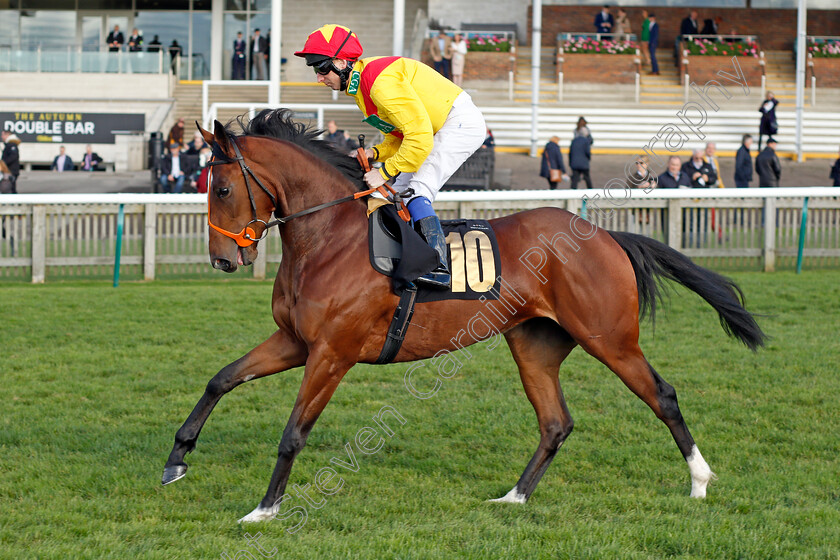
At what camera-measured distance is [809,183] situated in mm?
18109

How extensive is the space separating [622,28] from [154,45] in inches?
530

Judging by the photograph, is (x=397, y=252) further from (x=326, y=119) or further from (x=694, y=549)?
(x=326, y=119)

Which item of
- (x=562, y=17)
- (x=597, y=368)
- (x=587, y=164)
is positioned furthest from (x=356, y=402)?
(x=562, y=17)

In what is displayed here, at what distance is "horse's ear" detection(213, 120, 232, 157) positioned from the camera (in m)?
4.08

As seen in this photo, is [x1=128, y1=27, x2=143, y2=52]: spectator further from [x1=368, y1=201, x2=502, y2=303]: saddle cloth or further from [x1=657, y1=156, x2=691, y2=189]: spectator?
[x1=368, y1=201, x2=502, y2=303]: saddle cloth

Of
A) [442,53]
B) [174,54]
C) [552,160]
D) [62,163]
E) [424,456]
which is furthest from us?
[174,54]

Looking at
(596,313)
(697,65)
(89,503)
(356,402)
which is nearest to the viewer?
(89,503)

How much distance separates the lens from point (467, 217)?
10.9 metres

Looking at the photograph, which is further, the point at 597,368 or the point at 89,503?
the point at 597,368

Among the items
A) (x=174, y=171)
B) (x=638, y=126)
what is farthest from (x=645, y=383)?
(x=638, y=126)

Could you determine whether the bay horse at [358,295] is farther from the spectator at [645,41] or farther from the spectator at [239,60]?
the spectator at [239,60]

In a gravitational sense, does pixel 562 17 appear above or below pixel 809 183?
above

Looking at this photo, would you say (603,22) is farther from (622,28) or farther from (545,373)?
(545,373)

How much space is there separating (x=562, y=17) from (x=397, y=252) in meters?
24.3
